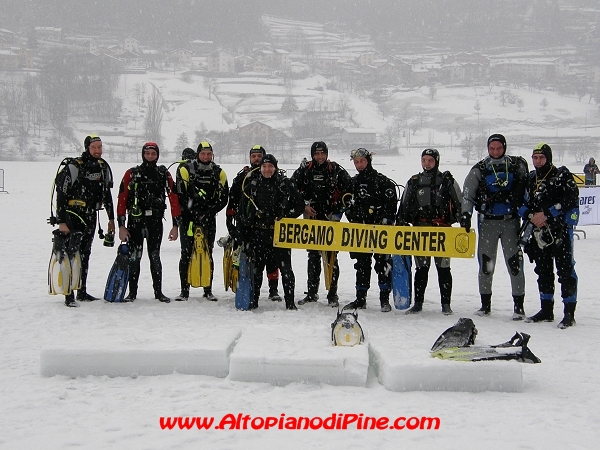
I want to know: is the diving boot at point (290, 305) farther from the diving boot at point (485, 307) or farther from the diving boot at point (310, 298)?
the diving boot at point (485, 307)

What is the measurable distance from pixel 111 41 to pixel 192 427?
6425 inches

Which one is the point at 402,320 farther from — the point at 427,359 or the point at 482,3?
the point at 482,3

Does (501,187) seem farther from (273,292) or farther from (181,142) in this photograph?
(181,142)

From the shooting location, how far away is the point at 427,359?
397 cm

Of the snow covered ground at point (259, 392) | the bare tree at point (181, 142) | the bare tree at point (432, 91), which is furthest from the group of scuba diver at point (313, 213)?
the bare tree at point (432, 91)

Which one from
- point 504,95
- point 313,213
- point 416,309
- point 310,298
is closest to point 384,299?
point 416,309

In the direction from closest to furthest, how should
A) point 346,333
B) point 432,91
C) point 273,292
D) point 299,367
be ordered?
1. point 299,367
2. point 346,333
3. point 273,292
4. point 432,91

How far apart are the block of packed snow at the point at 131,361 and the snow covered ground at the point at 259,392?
46 mm

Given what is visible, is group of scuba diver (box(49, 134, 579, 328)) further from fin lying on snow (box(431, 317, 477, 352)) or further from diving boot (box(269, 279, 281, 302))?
fin lying on snow (box(431, 317, 477, 352))

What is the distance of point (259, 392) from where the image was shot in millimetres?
3781

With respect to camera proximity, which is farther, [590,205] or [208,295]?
[590,205]

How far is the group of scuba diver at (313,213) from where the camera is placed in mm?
5840

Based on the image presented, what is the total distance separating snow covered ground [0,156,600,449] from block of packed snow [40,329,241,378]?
5 cm

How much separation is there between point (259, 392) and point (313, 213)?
9.89 feet
